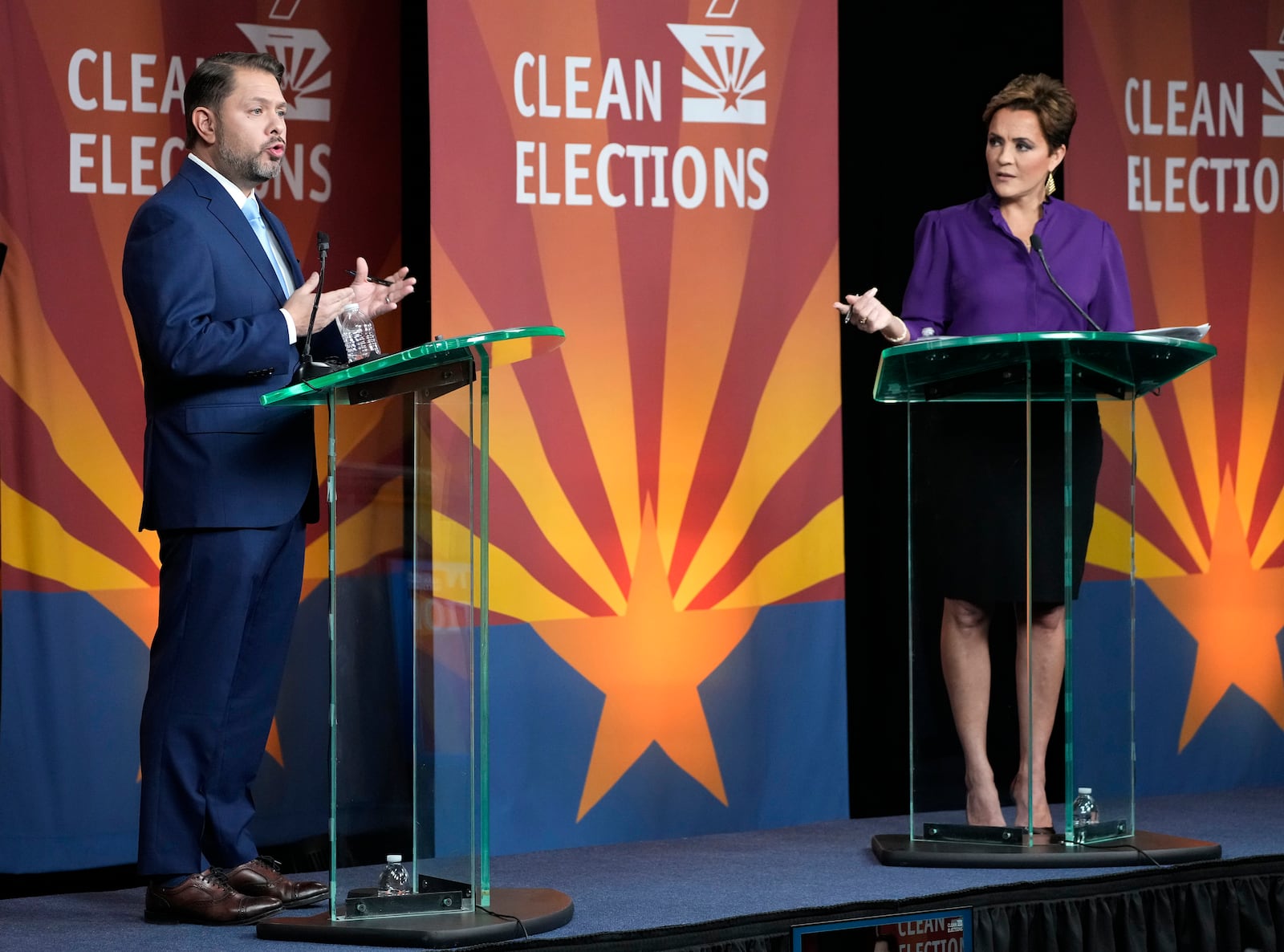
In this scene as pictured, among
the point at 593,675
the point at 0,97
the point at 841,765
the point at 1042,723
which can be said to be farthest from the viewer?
the point at 841,765

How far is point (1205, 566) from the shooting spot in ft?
16.3

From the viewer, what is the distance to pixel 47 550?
405 cm

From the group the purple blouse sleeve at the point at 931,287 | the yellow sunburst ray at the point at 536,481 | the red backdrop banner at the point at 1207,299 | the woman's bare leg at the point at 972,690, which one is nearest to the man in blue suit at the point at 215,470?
the yellow sunburst ray at the point at 536,481

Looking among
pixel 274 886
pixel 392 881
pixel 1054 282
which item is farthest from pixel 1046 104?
pixel 274 886

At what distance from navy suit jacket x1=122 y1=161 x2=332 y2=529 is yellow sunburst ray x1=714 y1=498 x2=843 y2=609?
1.56 metres

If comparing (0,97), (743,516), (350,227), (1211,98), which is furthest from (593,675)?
(1211,98)

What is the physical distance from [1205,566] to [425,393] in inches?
114

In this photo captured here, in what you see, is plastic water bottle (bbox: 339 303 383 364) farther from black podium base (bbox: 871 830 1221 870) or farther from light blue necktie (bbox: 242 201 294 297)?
black podium base (bbox: 871 830 1221 870)

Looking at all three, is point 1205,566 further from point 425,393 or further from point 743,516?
point 425,393

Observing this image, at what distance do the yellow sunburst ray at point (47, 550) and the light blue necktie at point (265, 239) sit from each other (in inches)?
43.2

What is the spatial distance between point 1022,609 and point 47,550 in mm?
2341

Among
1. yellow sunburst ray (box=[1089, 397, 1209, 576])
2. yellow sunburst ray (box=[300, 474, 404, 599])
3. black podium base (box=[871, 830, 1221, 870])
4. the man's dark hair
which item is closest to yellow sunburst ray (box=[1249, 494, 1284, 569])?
yellow sunburst ray (box=[1089, 397, 1209, 576])

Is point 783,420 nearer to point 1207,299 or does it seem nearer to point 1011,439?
point 1011,439

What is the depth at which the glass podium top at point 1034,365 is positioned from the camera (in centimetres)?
346
